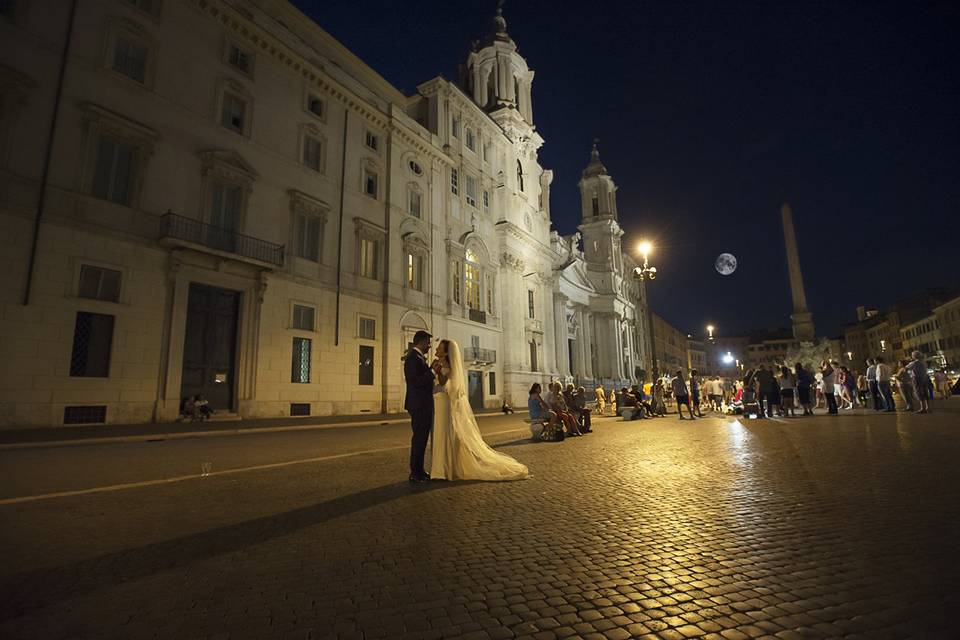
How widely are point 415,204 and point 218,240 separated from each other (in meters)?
12.4

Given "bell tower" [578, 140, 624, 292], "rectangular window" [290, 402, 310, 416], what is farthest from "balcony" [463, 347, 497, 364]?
"bell tower" [578, 140, 624, 292]

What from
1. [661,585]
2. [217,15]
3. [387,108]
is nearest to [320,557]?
[661,585]

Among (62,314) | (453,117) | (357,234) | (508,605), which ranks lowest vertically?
(508,605)

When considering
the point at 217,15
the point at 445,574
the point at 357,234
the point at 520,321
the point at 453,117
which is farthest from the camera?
the point at 520,321

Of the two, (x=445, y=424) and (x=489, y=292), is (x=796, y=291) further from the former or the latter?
(x=445, y=424)

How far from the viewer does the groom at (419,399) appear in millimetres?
5938

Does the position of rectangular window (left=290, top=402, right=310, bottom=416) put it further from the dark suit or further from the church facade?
the dark suit

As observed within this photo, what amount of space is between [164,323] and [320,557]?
52.5 ft

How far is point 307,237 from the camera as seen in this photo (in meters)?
21.2

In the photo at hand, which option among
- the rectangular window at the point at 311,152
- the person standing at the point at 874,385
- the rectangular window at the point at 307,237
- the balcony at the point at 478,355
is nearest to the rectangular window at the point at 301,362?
the rectangular window at the point at 307,237

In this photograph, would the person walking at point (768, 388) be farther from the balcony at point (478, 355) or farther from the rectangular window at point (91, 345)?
the rectangular window at point (91, 345)

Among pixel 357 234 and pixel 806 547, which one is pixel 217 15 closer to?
pixel 357 234

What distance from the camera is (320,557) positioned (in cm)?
311

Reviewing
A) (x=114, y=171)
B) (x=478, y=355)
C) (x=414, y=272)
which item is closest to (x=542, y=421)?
(x=114, y=171)
